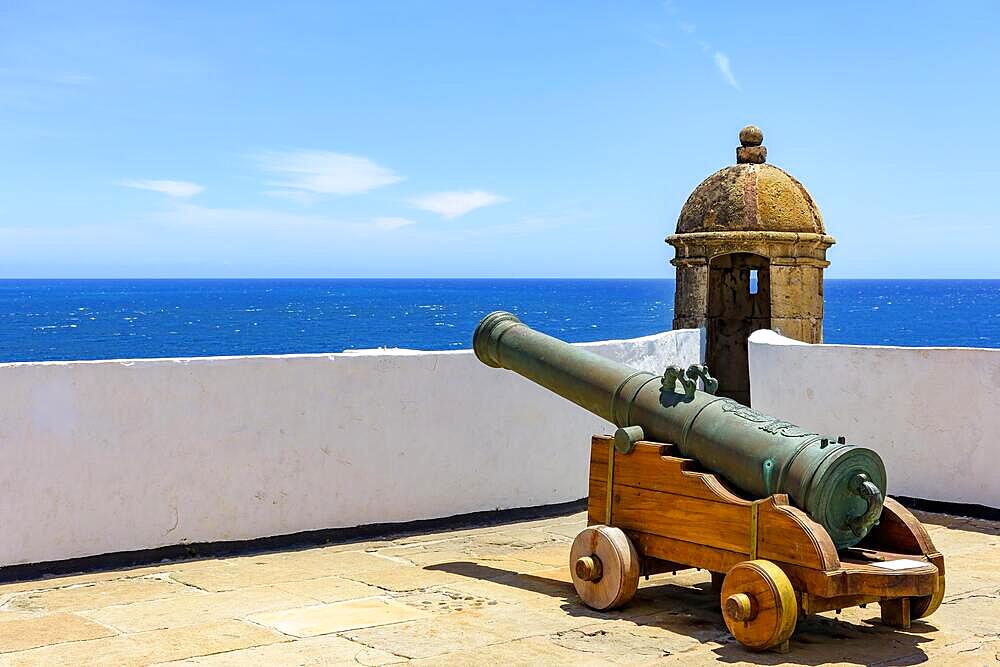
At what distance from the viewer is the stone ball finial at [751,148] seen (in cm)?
1101

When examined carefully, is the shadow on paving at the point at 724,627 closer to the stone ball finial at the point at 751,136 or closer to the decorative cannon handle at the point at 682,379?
the decorative cannon handle at the point at 682,379

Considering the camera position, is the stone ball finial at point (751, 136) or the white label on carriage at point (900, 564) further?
the stone ball finial at point (751, 136)

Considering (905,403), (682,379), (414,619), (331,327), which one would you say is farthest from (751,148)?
(331,327)

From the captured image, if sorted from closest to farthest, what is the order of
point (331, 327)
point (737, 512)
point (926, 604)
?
point (737, 512), point (926, 604), point (331, 327)

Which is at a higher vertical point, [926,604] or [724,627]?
[926,604]

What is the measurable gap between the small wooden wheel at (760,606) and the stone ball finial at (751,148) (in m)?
6.46

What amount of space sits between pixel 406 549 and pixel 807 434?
9.66 ft

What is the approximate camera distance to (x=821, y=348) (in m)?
9.11

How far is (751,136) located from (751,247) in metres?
1.21

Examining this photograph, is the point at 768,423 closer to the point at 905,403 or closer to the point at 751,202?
the point at 905,403

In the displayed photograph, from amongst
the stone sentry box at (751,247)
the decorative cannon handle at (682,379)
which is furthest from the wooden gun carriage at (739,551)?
the stone sentry box at (751,247)

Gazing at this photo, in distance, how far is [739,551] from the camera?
538 cm

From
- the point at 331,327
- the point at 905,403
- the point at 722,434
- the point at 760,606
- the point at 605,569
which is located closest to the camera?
the point at 760,606

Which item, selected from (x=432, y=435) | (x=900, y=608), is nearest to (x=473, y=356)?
(x=432, y=435)
